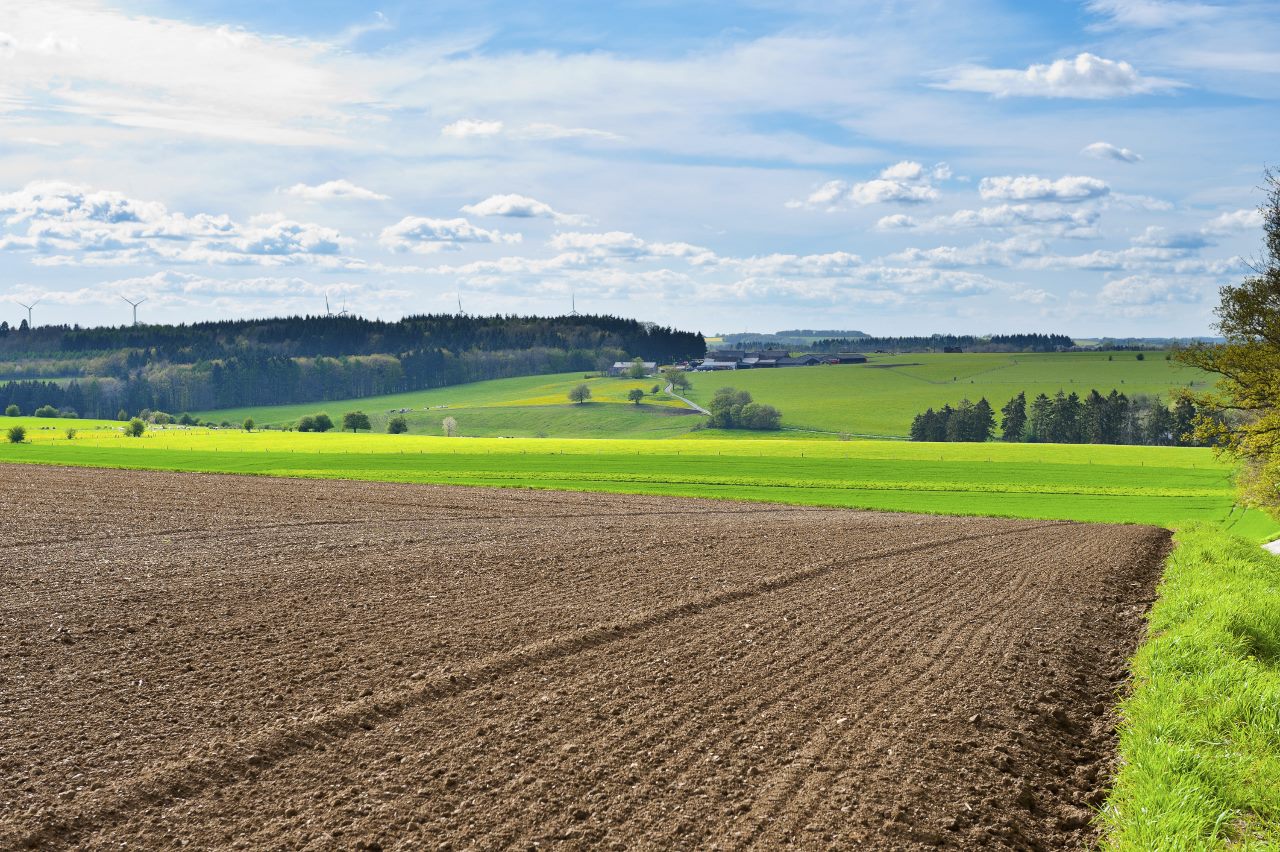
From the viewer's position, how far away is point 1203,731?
10.6 m

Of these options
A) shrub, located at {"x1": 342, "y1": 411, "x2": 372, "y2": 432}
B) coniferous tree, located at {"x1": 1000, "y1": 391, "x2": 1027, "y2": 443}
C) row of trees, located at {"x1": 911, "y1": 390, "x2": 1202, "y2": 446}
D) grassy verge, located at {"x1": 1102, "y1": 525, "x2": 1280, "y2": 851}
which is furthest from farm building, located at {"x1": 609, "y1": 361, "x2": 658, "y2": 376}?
grassy verge, located at {"x1": 1102, "y1": 525, "x2": 1280, "y2": 851}

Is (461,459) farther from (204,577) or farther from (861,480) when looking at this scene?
(204,577)

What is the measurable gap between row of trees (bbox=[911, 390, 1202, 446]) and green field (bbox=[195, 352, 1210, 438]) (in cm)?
432

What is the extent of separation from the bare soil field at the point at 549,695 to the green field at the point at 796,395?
3426 inches

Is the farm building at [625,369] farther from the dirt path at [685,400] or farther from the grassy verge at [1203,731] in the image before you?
the grassy verge at [1203,731]

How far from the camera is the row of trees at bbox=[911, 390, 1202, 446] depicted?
3967 inches

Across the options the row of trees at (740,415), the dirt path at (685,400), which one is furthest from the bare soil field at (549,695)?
the dirt path at (685,400)

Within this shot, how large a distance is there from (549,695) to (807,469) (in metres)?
46.4

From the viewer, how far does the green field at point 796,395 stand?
118 meters

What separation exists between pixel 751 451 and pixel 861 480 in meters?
18.7

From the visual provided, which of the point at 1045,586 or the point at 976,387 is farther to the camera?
the point at 976,387

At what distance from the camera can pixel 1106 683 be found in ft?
44.7

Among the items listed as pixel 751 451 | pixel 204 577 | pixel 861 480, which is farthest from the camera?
pixel 751 451

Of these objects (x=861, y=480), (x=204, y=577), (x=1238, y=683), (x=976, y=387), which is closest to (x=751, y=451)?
(x=861, y=480)
